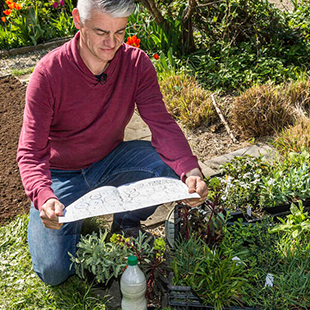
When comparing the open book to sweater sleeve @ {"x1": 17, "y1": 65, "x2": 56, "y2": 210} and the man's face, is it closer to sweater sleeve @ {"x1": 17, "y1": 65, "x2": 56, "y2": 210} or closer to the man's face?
sweater sleeve @ {"x1": 17, "y1": 65, "x2": 56, "y2": 210}

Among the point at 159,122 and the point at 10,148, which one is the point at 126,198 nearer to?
the point at 159,122

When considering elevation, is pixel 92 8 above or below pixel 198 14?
above

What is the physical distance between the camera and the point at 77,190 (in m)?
2.59

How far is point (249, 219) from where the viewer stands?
2.78 m

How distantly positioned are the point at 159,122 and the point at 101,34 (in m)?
0.68

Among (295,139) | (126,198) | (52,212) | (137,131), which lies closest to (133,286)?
(126,198)

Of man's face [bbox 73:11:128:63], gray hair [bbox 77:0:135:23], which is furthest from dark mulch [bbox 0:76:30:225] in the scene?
gray hair [bbox 77:0:135:23]

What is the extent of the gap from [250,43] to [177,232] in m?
3.25

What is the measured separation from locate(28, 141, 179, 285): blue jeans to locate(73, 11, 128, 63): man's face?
66 centimetres

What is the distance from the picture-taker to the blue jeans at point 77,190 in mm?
2404

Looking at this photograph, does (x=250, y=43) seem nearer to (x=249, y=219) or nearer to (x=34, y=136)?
(x=249, y=219)

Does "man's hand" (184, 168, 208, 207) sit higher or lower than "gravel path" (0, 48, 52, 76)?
lower

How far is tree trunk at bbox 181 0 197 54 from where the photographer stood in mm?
4852

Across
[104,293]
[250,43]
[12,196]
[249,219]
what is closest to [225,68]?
[250,43]
